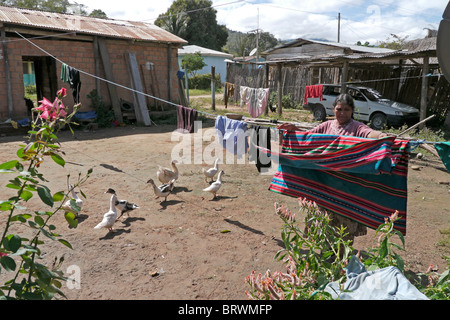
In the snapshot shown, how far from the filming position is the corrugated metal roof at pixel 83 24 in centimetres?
1173

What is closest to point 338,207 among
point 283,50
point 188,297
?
point 188,297

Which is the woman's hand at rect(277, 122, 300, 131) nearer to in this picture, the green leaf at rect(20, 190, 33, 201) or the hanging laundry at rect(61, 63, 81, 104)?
the green leaf at rect(20, 190, 33, 201)

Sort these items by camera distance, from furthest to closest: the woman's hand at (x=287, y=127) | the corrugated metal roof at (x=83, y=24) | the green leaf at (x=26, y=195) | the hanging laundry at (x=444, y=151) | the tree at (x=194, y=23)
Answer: the tree at (x=194, y=23) < the corrugated metal roof at (x=83, y=24) < the woman's hand at (x=287, y=127) < the hanging laundry at (x=444, y=151) < the green leaf at (x=26, y=195)

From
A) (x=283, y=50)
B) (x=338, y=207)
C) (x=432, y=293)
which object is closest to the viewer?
(x=432, y=293)

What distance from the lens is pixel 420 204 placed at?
20.1ft

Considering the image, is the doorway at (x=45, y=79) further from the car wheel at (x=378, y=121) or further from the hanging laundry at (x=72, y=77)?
the car wheel at (x=378, y=121)

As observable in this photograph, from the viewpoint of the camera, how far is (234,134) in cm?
618

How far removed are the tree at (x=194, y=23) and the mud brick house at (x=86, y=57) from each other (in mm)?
24565

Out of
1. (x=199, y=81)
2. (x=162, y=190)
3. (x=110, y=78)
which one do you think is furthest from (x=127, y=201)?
(x=199, y=81)

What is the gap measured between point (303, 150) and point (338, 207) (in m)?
0.69

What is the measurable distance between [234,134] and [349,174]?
2865 millimetres

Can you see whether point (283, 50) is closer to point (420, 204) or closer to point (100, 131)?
point (100, 131)

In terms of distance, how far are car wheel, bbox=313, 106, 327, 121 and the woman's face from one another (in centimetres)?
1199

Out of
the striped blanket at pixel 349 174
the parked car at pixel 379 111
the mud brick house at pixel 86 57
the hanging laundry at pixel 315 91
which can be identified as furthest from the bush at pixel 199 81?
the striped blanket at pixel 349 174
